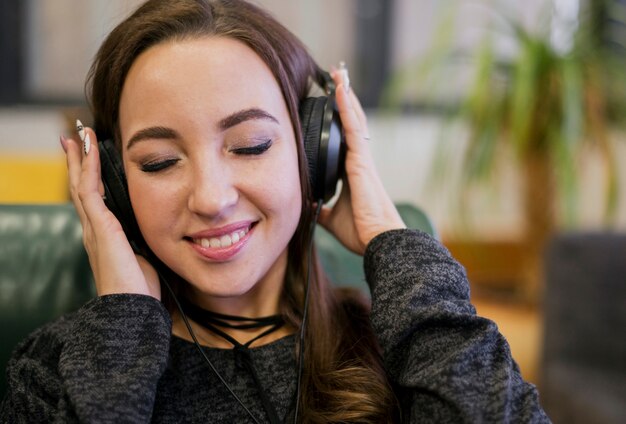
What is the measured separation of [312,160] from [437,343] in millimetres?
310

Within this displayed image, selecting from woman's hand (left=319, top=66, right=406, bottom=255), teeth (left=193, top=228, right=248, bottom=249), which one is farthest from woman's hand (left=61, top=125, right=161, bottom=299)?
woman's hand (left=319, top=66, right=406, bottom=255)

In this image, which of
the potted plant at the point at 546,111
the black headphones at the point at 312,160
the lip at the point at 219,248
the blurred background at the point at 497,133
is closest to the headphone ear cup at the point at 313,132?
the black headphones at the point at 312,160

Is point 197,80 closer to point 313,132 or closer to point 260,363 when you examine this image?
point 313,132

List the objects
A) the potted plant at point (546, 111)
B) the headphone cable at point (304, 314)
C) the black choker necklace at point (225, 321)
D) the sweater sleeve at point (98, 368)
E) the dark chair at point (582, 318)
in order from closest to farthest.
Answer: the sweater sleeve at point (98, 368), the headphone cable at point (304, 314), the black choker necklace at point (225, 321), the dark chair at point (582, 318), the potted plant at point (546, 111)

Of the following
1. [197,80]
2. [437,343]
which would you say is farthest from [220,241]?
[437,343]

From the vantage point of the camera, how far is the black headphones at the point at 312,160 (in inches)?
38.1

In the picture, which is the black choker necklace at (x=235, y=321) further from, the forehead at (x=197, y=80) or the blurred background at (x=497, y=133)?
the blurred background at (x=497, y=133)

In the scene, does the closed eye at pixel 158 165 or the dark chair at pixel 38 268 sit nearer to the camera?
the closed eye at pixel 158 165

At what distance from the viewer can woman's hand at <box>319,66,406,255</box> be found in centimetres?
109

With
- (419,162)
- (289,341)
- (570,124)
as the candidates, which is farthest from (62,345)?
(419,162)

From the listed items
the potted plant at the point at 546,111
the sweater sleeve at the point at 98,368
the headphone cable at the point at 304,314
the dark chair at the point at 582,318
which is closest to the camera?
the sweater sleeve at the point at 98,368

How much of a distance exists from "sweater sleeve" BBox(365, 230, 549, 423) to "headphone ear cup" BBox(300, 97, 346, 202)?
120mm

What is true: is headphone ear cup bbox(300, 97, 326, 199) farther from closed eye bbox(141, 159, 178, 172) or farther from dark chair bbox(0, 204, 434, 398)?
dark chair bbox(0, 204, 434, 398)

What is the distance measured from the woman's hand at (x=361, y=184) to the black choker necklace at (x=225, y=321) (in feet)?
0.61
